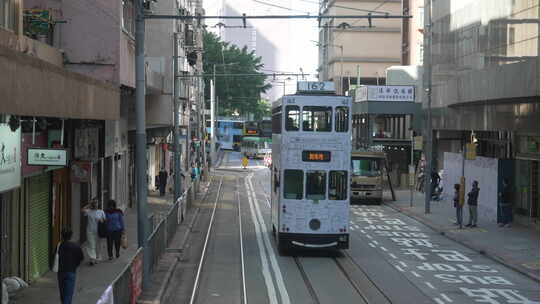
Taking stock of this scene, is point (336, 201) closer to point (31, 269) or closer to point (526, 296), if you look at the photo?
point (526, 296)

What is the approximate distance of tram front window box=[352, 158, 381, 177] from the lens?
39719 millimetres

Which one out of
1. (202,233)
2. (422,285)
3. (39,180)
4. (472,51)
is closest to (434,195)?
(472,51)

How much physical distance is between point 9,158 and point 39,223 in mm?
4826

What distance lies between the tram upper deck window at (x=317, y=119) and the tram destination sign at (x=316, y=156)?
0.64 m

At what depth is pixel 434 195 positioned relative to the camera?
138ft

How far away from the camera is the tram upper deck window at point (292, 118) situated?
827 inches

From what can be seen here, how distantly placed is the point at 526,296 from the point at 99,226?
10.2 metres

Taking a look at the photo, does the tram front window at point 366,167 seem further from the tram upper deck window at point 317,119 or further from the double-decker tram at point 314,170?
the tram upper deck window at point 317,119

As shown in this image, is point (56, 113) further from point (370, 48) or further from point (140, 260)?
point (370, 48)

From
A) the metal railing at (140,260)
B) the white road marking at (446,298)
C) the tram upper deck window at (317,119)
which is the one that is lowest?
the white road marking at (446,298)

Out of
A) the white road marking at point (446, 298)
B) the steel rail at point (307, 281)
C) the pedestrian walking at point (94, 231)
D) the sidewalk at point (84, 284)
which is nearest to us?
the sidewalk at point (84, 284)

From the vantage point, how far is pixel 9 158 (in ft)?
44.3

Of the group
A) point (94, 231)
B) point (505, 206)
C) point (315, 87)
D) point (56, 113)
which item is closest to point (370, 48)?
point (505, 206)

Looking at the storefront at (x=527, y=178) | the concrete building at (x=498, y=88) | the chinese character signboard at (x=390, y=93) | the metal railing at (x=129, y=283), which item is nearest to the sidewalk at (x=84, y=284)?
the metal railing at (x=129, y=283)
